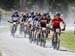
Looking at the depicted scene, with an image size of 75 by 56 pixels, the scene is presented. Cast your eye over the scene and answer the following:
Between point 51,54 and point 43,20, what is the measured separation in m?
5.10

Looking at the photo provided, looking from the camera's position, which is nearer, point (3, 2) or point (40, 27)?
point (40, 27)

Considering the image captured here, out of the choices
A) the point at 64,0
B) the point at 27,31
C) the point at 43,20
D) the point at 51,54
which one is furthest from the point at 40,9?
the point at 51,54

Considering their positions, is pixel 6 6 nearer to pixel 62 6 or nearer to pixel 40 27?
pixel 62 6

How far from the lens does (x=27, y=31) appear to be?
27.0 metres

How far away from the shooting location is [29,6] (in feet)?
248

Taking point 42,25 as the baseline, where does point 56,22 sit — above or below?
above

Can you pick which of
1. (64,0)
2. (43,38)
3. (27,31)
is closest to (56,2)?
(64,0)

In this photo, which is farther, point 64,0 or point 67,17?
point 64,0

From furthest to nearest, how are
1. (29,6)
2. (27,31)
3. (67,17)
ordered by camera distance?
(29,6) → (67,17) → (27,31)

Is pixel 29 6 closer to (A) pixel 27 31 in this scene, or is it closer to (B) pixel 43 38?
(A) pixel 27 31

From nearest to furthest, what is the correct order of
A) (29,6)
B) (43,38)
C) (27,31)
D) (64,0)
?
(43,38)
(27,31)
(29,6)
(64,0)

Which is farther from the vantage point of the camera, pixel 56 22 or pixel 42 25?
pixel 42 25

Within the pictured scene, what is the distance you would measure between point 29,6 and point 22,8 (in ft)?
9.65

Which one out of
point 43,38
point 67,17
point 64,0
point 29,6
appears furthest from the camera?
point 64,0
